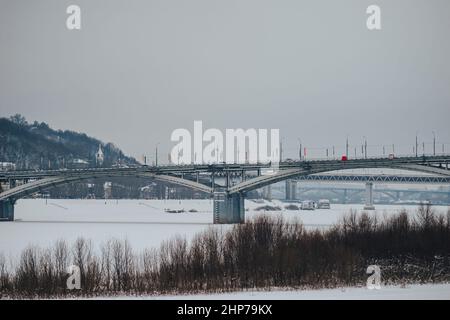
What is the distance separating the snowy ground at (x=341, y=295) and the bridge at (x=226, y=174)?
42830 mm

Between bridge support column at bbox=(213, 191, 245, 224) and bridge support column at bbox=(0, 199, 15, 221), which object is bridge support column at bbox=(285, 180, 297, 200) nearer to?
bridge support column at bbox=(213, 191, 245, 224)

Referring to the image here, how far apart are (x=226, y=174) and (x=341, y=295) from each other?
2207 inches

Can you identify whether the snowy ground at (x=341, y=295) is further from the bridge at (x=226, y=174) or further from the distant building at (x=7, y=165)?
the distant building at (x=7, y=165)

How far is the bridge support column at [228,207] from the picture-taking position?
260ft

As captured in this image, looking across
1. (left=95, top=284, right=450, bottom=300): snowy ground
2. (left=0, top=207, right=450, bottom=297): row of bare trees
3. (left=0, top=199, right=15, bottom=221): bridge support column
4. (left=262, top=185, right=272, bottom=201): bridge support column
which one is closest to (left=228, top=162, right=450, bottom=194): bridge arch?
(left=0, top=199, right=15, bottom=221): bridge support column

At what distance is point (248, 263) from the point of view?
109 ft

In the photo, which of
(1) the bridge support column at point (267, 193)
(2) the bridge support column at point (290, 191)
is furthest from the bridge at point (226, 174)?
(2) the bridge support column at point (290, 191)

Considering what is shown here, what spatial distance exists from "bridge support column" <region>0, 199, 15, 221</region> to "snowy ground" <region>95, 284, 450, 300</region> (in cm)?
6610

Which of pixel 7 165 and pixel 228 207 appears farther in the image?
pixel 7 165

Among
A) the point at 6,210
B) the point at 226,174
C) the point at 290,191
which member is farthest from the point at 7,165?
the point at 290,191

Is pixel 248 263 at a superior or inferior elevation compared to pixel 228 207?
inferior

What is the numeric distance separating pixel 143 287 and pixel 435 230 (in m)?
19.2

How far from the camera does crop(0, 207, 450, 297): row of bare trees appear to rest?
30.0 meters

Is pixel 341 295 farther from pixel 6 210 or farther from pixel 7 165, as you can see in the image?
pixel 7 165
